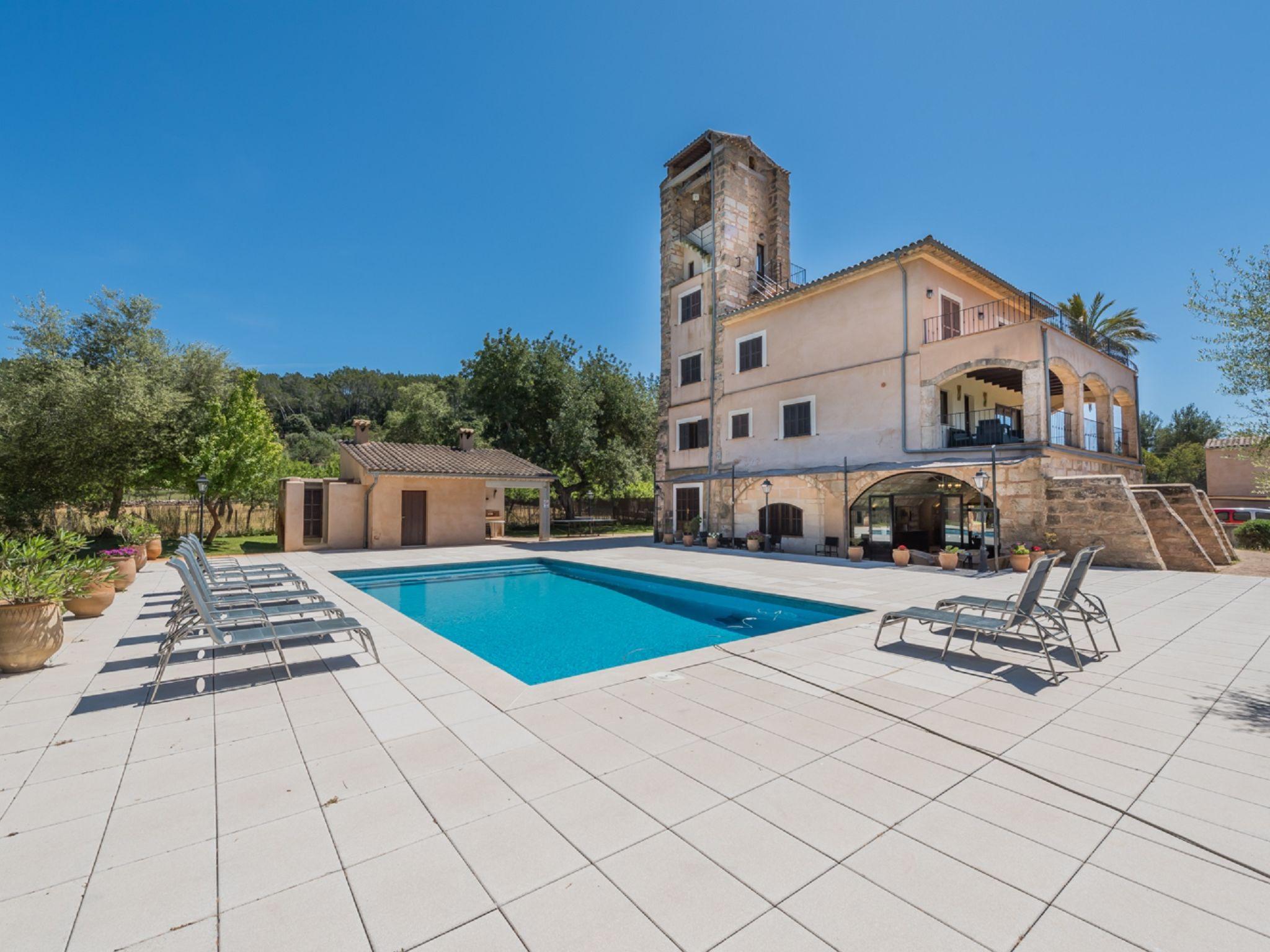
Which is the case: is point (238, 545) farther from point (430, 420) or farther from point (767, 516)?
point (767, 516)

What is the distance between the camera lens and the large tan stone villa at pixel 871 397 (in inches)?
568

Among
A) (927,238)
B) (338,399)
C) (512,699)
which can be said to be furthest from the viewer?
(338,399)

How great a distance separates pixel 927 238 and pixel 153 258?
24.7 meters

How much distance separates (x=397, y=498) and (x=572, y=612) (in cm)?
1199

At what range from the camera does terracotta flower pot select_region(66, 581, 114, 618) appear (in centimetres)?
714

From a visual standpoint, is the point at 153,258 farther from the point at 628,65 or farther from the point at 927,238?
the point at 927,238

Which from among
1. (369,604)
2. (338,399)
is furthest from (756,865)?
(338,399)

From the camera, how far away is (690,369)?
76.9 feet

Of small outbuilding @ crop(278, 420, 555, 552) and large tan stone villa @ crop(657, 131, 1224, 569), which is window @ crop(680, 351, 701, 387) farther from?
small outbuilding @ crop(278, 420, 555, 552)

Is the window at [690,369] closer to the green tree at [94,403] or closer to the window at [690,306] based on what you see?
→ the window at [690,306]

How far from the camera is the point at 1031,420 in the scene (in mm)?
14562

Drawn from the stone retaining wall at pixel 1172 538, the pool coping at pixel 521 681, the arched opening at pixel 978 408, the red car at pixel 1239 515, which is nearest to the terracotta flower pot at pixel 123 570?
the pool coping at pixel 521 681

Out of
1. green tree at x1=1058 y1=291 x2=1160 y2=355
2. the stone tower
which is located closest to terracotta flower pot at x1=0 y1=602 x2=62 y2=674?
the stone tower

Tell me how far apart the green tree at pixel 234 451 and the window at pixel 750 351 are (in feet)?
58.5
